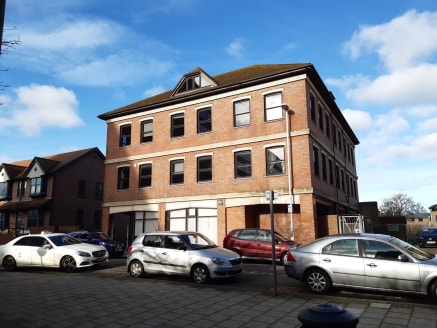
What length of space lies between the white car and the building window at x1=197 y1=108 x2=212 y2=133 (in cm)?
1145

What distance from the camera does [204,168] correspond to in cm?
2289

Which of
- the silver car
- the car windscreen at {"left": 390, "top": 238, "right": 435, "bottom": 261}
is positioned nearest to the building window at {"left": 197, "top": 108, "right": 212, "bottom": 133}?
the silver car

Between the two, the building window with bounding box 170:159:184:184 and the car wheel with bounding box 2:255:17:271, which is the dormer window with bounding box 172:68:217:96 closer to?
the building window with bounding box 170:159:184:184

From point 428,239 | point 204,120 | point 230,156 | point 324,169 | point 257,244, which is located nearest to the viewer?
point 257,244

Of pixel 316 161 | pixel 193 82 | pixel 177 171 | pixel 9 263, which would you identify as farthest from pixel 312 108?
pixel 9 263

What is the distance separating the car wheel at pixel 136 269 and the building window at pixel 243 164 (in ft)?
35.2

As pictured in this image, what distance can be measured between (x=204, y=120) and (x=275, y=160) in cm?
607

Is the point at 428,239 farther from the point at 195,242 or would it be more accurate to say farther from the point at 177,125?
the point at 195,242

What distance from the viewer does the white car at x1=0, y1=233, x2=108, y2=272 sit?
1341cm

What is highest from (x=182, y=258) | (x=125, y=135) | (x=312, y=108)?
A: (x=312, y=108)

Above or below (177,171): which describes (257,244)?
below

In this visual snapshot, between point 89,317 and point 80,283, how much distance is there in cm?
424

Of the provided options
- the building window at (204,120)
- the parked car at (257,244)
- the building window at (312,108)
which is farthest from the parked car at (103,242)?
the building window at (312,108)

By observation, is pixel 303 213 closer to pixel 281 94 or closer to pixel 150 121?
pixel 281 94
